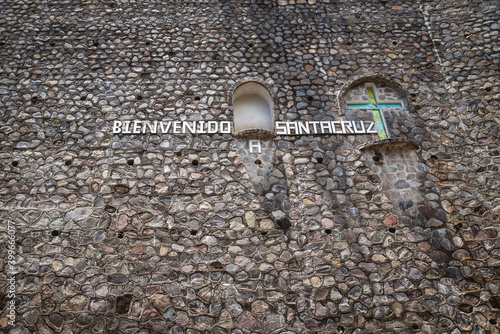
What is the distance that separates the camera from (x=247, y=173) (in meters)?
7.66

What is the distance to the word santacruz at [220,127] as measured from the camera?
806 cm

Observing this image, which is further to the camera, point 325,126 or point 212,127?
point 325,126

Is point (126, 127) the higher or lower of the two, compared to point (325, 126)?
higher

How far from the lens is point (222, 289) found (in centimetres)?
662

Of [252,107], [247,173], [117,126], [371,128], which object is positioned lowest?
[247,173]

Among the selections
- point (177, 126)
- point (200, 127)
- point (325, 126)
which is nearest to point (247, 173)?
point (200, 127)

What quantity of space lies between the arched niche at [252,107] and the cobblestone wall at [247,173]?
0.27 metres

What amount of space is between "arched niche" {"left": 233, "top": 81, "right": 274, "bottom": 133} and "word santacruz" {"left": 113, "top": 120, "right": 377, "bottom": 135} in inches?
15.0

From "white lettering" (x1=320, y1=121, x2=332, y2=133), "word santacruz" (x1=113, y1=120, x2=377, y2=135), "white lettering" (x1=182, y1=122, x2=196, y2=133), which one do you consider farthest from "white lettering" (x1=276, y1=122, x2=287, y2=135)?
"white lettering" (x1=182, y1=122, x2=196, y2=133)

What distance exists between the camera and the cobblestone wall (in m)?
6.54

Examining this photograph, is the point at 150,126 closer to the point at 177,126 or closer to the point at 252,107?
the point at 177,126

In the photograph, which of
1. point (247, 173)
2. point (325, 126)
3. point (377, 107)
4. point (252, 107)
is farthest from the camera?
point (252, 107)

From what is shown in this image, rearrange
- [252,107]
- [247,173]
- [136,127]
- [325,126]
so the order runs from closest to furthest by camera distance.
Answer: [247,173] < [136,127] < [325,126] < [252,107]

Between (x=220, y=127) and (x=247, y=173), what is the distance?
3.94 feet
